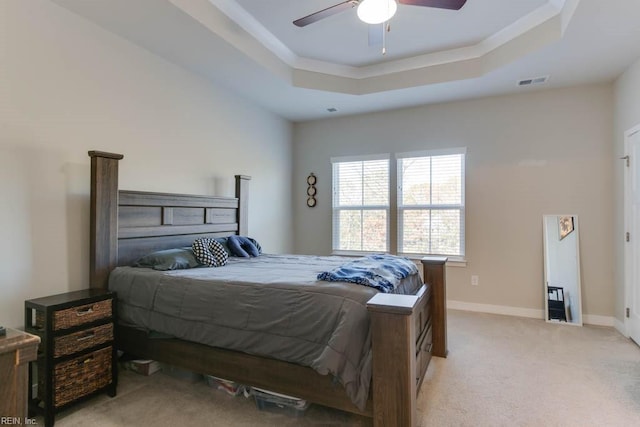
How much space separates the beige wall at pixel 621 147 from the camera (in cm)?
336

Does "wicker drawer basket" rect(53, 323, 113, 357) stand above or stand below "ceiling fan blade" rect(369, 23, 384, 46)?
below

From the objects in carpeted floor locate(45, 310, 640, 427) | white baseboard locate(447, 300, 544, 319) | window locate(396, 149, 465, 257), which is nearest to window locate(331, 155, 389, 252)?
window locate(396, 149, 465, 257)

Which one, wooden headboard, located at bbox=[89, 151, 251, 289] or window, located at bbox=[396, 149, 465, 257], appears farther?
window, located at bbox=[396, 149, 465, 257]

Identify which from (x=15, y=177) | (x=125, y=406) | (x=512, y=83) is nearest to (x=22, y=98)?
(x=15, y=177)

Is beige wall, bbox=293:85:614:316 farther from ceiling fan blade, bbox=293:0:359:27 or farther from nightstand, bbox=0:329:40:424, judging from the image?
nightstand, bbox=0:329:40:424

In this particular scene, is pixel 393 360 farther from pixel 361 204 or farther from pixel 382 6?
pixel 361 204

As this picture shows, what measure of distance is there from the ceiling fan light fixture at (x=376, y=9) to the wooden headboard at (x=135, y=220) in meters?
2.09

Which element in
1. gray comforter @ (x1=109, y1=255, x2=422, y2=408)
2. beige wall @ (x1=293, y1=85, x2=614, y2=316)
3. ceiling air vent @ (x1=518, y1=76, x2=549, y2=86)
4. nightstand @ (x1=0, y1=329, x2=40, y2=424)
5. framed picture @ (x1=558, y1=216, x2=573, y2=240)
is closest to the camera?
nightstand @ (x1=0, y1=329, x2=40, y2=424)

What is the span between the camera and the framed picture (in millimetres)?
4008

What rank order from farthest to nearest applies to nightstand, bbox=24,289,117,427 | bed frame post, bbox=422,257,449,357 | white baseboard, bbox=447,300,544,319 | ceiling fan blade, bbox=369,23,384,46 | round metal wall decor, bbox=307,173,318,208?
round metal wall decor, bbox=307,173,318,208 → white baseboard, bbox=447,300,544,319 → bed frame post, bbox=422,257,449,357 → ceiling fan blade, bbox=369,23,384,46 → nightstand, bbox=24,289,117,427

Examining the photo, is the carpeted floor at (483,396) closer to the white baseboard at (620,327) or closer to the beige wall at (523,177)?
the white baseboard at (620,327)

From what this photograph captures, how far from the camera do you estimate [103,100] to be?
2811mm

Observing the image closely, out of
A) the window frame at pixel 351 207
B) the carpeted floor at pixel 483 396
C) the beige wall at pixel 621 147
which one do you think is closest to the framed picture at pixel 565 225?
the beige wall at pixel 621 147

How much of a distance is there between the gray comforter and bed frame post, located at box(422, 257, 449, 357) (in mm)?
265
